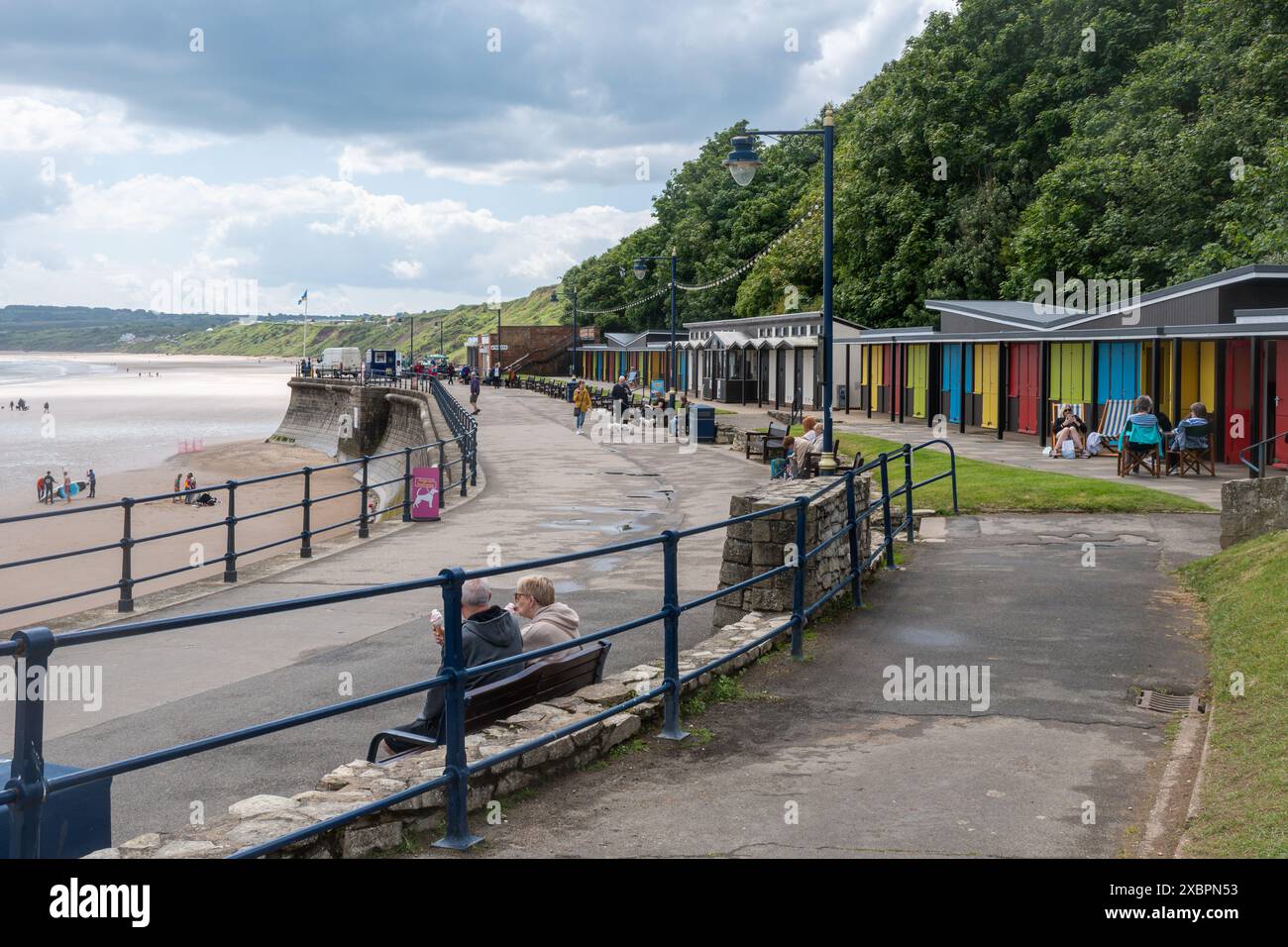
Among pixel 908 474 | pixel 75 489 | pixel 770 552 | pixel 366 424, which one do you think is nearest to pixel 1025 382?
pixel 908 474

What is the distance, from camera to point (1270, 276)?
79.2 ft

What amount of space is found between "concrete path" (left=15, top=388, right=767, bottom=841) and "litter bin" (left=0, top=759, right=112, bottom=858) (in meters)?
1.74

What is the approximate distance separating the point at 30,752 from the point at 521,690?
341 centimetres

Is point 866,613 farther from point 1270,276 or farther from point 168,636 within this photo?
point 1270,276

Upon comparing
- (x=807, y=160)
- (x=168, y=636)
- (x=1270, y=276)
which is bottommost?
(x=168, y=636)

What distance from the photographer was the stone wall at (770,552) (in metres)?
10.6

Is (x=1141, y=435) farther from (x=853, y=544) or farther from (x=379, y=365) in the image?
(x=379, y=365)

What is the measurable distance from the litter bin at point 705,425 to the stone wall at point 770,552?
77.7ft

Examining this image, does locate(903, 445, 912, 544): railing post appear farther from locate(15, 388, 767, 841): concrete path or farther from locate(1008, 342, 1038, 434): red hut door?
locate(1008, 342, 1038, 434): red hut door

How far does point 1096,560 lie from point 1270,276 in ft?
41.3

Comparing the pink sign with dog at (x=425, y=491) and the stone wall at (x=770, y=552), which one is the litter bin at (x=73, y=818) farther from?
the pink sign with dog at (x=425, y=491)

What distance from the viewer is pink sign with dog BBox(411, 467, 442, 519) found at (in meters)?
19.8
